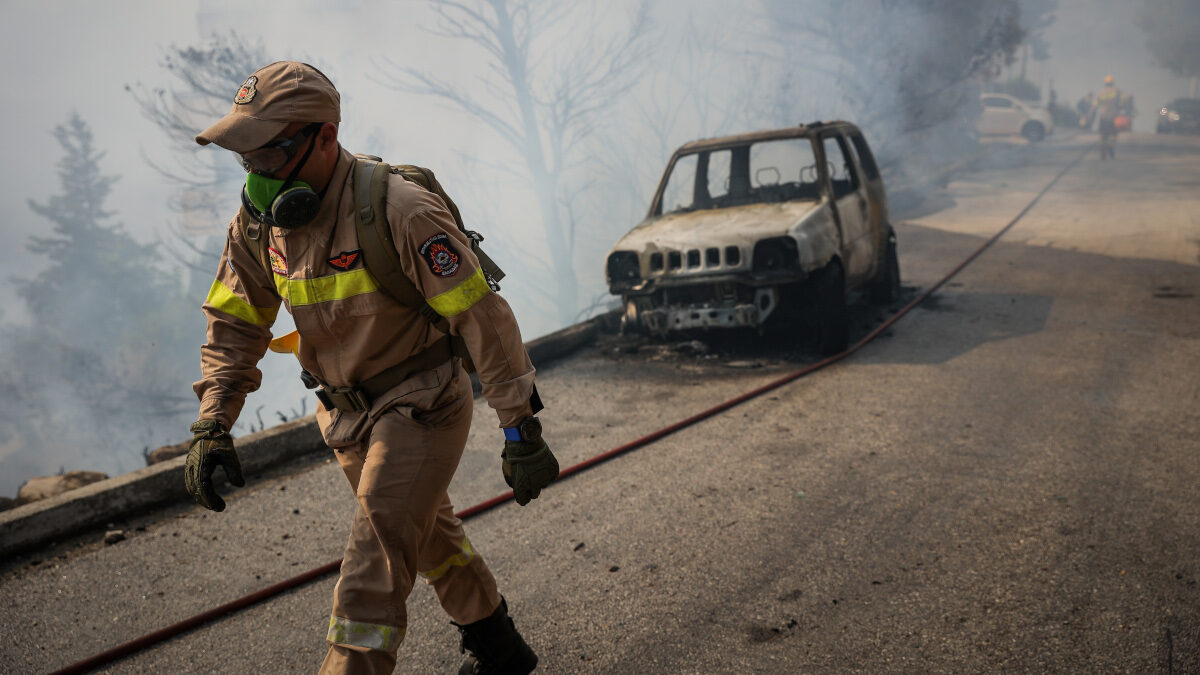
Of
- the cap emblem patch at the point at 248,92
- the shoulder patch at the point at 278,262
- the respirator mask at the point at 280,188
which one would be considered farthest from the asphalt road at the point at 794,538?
the cap emblem patch at the point at 248,92

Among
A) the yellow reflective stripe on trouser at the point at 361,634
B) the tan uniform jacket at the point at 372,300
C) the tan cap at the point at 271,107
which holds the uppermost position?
the tan cap at the point at 271,107

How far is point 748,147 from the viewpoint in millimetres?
7879

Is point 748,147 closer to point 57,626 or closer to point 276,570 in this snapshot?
point 276,570

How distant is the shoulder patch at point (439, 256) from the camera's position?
2.29 meters

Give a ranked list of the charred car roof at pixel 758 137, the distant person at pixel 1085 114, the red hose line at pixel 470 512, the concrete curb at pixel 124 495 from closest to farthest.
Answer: the red hose line at pixel 470 512 < the concrete curb at pixel 124 495 < the charred car roof at pixel 758 137 < the distant person at pixel 1085 114

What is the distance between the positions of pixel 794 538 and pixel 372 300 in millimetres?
2276

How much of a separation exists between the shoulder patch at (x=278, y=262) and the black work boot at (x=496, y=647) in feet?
3.80

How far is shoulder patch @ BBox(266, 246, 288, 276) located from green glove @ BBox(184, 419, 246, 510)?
44 cm

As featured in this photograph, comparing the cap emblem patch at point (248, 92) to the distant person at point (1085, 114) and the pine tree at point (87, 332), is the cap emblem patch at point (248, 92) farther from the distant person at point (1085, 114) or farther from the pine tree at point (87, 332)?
the distant person at point (1085, 114)

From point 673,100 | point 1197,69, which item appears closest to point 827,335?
point 673,100

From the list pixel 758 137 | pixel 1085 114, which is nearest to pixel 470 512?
pixel 758 137

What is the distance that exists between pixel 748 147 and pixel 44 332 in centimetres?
3175

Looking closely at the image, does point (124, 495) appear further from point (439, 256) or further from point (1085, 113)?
point (1085, 113)

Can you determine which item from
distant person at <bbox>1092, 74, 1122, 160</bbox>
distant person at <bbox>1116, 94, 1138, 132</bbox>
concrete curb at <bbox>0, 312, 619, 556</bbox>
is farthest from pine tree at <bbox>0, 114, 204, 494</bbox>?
distant person at <bbox>1116, 94, 1138, 132</bbox>
